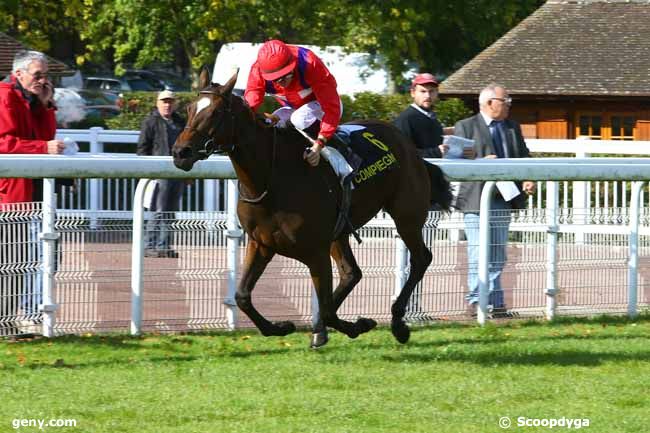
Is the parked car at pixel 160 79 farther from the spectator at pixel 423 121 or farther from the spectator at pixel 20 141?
the spectator at pixel 20 141

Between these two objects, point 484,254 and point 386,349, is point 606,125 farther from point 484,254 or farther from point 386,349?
point 386,349

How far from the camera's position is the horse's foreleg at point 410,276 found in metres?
9.14

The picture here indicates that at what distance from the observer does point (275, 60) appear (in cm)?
820

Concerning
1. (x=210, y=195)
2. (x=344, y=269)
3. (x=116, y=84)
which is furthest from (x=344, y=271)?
(x=116, y=84)

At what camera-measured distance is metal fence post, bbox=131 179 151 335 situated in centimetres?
962

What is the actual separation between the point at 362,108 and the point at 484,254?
14.1 m

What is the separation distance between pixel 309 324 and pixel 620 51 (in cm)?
2058

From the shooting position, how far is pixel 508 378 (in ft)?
26.6

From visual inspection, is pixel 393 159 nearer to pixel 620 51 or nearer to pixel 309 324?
pixel 309 324

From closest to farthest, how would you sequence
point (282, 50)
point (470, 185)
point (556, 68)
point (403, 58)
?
1. point (282, 50)
2. point (470, 185)
3. point (556, 68)
4. point (403, 58)

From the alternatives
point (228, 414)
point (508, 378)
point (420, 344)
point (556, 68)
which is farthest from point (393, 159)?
point (556, 68)

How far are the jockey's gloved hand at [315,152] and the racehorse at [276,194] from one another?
0.05 m

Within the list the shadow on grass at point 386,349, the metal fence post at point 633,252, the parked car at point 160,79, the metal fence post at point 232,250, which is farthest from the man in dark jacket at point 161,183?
the parked car at point 160,79

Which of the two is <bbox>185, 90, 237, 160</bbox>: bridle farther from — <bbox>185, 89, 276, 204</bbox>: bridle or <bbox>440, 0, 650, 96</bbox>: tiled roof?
<bbox>440, 0, 650, 96</bbox>: tiled roof
